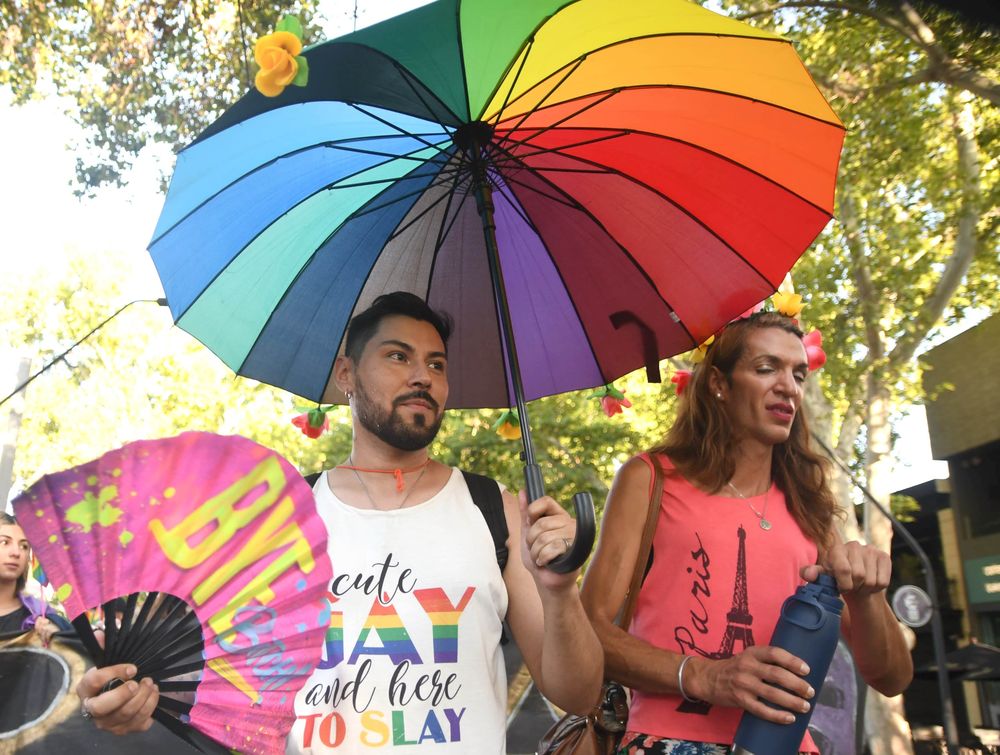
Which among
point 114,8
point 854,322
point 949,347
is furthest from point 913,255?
point 114,8

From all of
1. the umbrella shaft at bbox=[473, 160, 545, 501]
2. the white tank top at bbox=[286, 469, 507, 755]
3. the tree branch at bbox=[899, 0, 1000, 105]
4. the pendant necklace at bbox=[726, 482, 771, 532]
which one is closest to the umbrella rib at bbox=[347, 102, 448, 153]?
the umbrella shaft at bbox=[473, 160, 545, 501]

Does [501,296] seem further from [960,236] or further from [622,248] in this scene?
[960,236]

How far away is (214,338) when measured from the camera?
2.93m

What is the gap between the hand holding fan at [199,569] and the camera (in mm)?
1854

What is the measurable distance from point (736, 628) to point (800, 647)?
36 cm

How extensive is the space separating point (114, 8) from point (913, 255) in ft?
31.2

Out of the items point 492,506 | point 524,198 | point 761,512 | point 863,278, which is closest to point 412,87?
point 524,198

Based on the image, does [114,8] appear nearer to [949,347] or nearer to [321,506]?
[321,506]

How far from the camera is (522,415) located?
2434 millimetres

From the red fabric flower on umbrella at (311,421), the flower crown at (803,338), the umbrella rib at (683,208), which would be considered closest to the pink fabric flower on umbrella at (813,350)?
the flower crown at (803,338)

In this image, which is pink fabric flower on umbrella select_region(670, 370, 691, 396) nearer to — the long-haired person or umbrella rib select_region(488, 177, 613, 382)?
the long-haired person

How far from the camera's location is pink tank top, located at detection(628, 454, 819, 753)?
2561 millimetres

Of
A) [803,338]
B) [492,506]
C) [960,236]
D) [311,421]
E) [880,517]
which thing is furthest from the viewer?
[880,517]

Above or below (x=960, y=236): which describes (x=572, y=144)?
below
